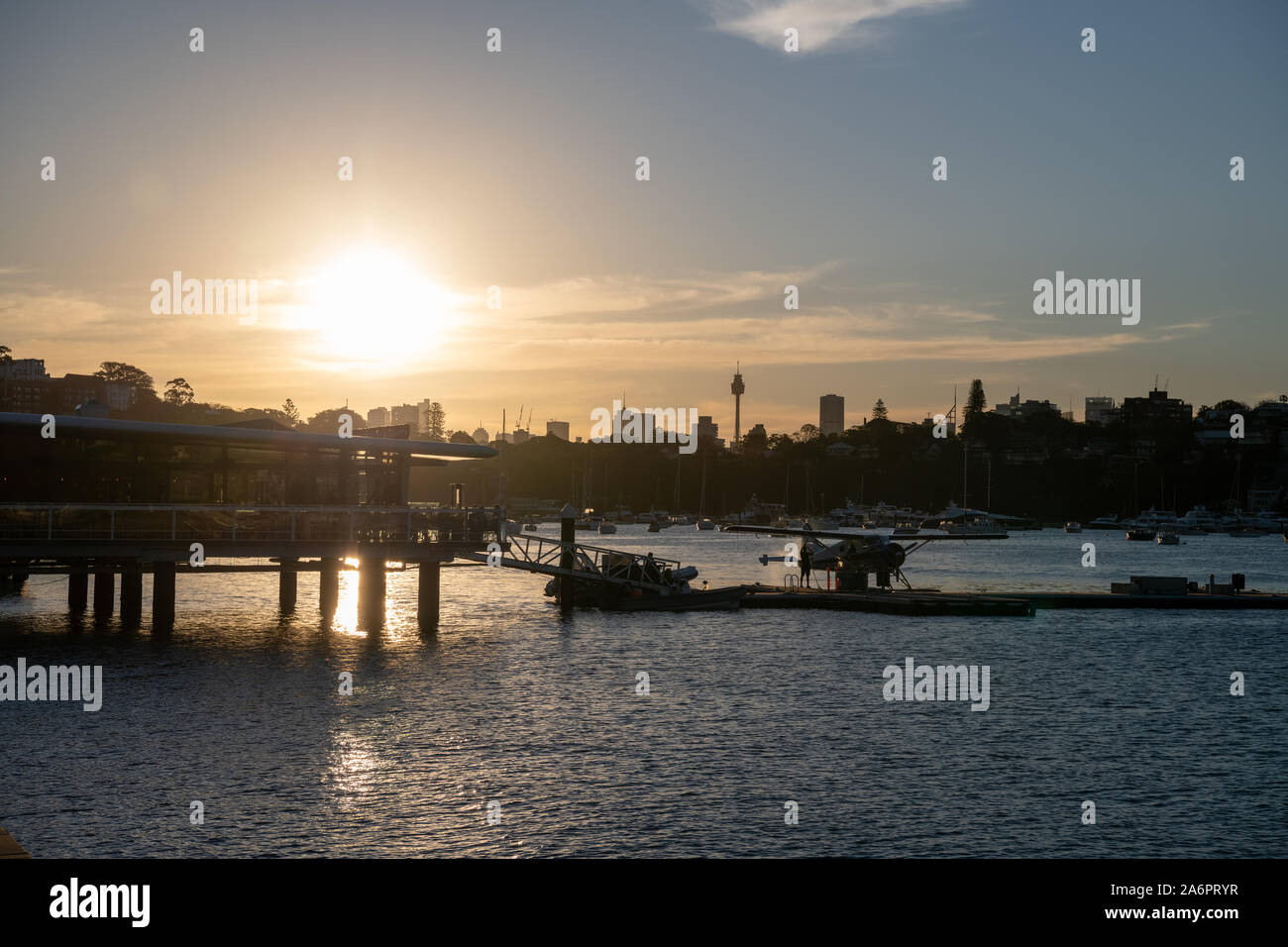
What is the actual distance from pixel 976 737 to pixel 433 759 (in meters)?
17.3

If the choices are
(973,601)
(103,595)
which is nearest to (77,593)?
(103,595)

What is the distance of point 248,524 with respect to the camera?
1998 inches

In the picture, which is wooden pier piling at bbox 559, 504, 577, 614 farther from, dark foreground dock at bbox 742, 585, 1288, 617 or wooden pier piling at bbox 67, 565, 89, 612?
wooden pier piling at bbox 67, 565, 89, 612

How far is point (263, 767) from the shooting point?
29.4 m

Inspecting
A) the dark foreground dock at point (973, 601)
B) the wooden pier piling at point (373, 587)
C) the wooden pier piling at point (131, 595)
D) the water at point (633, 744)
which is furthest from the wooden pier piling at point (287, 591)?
the dark foreground dock at point (973, 601)

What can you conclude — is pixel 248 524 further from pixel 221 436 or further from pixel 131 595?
pixel 131 595

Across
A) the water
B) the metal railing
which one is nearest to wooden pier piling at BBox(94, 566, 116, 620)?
the water

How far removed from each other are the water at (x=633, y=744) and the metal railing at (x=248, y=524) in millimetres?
5277

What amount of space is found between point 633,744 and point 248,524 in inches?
1015

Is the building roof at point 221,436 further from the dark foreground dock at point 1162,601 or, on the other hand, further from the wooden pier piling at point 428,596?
the dark foreground dock at point 1162,601

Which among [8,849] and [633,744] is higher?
[8,849]

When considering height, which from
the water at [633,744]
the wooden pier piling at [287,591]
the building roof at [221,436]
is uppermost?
the building roof at [221,436]

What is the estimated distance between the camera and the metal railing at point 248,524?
47781 millimetres
